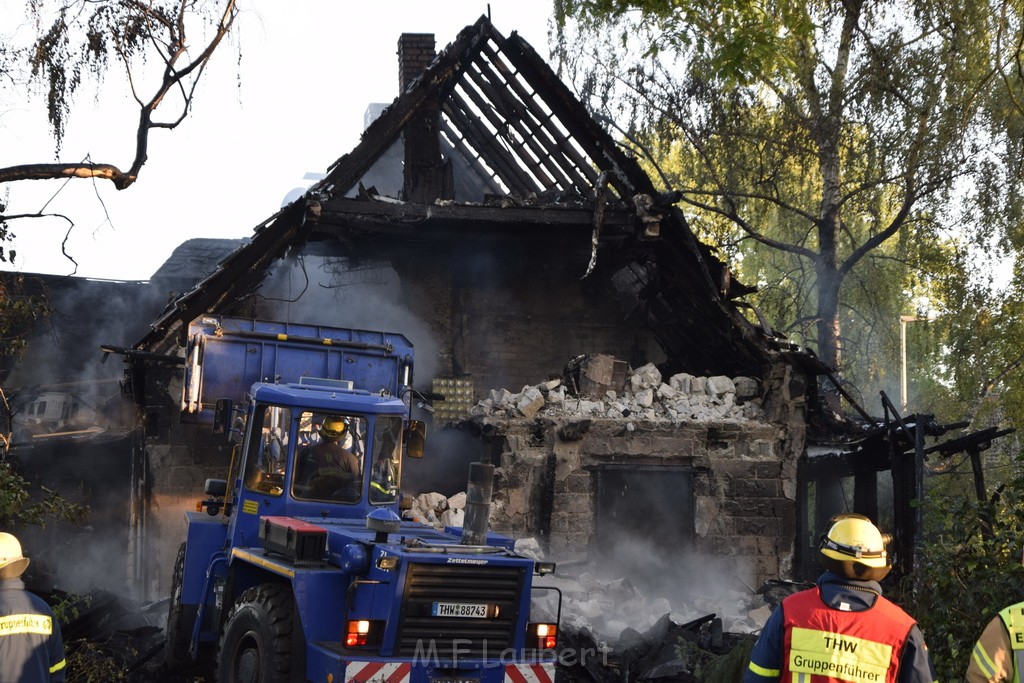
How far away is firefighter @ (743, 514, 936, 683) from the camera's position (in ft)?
14.3

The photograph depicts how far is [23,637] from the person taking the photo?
505 cm

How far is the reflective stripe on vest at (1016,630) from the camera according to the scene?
423cm

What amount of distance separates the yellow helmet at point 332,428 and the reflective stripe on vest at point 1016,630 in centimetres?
548

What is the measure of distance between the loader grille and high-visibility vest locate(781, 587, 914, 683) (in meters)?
3.29

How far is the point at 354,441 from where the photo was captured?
8773 millimetres

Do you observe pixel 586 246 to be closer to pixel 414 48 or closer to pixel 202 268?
pixel 414 48

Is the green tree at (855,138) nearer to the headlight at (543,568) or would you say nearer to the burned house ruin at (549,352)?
the burned house ruin at (549,352)

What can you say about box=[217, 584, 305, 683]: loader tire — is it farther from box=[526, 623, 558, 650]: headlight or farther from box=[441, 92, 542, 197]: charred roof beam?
box=[441, 92, 542, 197]: charred roof beam

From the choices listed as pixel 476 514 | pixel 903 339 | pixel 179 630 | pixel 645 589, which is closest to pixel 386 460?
pixel 476 514

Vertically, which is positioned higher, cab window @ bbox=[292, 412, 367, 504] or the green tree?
the green tree

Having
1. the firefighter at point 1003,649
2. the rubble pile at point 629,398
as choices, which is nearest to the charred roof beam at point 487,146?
the rubble pile at point 629,398

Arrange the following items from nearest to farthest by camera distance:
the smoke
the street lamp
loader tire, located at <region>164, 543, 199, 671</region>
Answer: loader tire, located at <region>164, 543, 199, 671</region>
the smoke
the street lamp

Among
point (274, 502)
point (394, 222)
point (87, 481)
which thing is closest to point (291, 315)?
point (394, 222)

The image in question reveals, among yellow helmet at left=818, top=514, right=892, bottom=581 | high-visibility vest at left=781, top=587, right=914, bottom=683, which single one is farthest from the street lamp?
high-visibility vest at left=781, top=587, right=914, bottom=683
